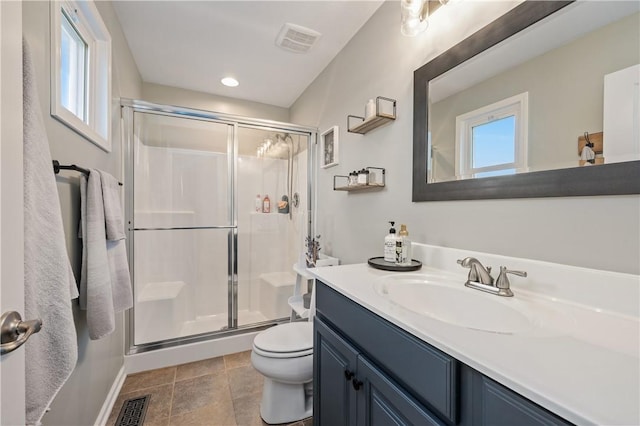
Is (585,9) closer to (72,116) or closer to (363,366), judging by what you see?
(363,366)

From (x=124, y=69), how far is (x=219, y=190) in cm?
108

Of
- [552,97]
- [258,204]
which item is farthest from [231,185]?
[552,97]

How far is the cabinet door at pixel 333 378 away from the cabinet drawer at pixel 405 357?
0.07 m

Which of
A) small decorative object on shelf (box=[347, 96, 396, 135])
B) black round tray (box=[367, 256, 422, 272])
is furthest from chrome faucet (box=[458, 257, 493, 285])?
small decorative object on shelf (box=[347, 96, 396, 135])

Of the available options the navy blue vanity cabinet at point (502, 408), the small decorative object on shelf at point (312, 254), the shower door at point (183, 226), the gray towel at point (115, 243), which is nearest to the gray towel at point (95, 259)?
the gray towel at point (115, 243)

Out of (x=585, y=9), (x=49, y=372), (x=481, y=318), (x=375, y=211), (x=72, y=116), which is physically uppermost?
(x=585, y=9)

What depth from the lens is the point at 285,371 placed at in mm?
1374

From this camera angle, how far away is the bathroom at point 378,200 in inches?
30.0

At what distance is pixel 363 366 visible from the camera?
0.85m

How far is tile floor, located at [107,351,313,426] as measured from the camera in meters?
1.49

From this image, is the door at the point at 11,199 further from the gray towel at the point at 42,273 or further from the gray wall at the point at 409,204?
the gray wall at the point at 409,204

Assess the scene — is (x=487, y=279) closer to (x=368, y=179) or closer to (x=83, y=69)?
(x=368, y=179)

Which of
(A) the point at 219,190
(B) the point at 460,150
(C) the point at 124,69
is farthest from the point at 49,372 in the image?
(C) the point at 124,69

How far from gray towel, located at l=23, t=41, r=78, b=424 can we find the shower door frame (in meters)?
1.31
